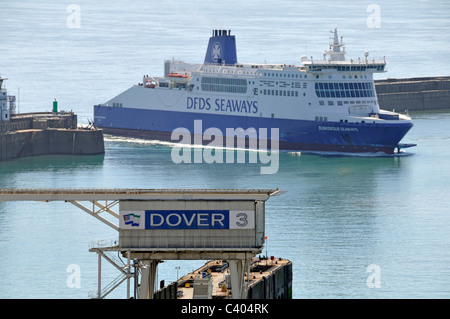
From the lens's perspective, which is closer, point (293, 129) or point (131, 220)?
point (131, 220)

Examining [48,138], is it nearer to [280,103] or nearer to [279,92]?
[280,103]

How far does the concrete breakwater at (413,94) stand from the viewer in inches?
4299

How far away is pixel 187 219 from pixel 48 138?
47.2 m

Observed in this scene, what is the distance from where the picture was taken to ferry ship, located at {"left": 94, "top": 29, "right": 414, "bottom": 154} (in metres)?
80.2

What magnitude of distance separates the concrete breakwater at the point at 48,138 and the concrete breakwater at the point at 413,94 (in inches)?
1470

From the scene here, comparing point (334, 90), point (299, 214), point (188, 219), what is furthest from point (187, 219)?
point (334, 90)

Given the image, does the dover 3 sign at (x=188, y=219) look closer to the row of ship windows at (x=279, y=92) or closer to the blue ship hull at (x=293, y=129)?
the blue ship hull at (x=293, y=129)

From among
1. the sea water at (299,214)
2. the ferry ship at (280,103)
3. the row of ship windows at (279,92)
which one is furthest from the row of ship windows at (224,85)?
the sea water at (299,214)

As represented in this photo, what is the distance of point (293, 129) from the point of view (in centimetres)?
8269

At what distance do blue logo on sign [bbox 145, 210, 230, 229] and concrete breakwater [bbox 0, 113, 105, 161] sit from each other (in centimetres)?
4485

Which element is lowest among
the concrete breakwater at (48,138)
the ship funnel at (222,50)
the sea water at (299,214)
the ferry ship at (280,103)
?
the sea water at (299,214)

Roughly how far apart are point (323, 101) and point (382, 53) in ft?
286

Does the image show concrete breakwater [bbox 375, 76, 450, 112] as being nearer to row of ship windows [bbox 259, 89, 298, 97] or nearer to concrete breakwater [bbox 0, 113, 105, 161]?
row of ship windows [bbox 259, 89, 298, 97]

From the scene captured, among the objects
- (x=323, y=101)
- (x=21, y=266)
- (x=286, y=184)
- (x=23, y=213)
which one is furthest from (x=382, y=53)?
(x=21, y=266)
